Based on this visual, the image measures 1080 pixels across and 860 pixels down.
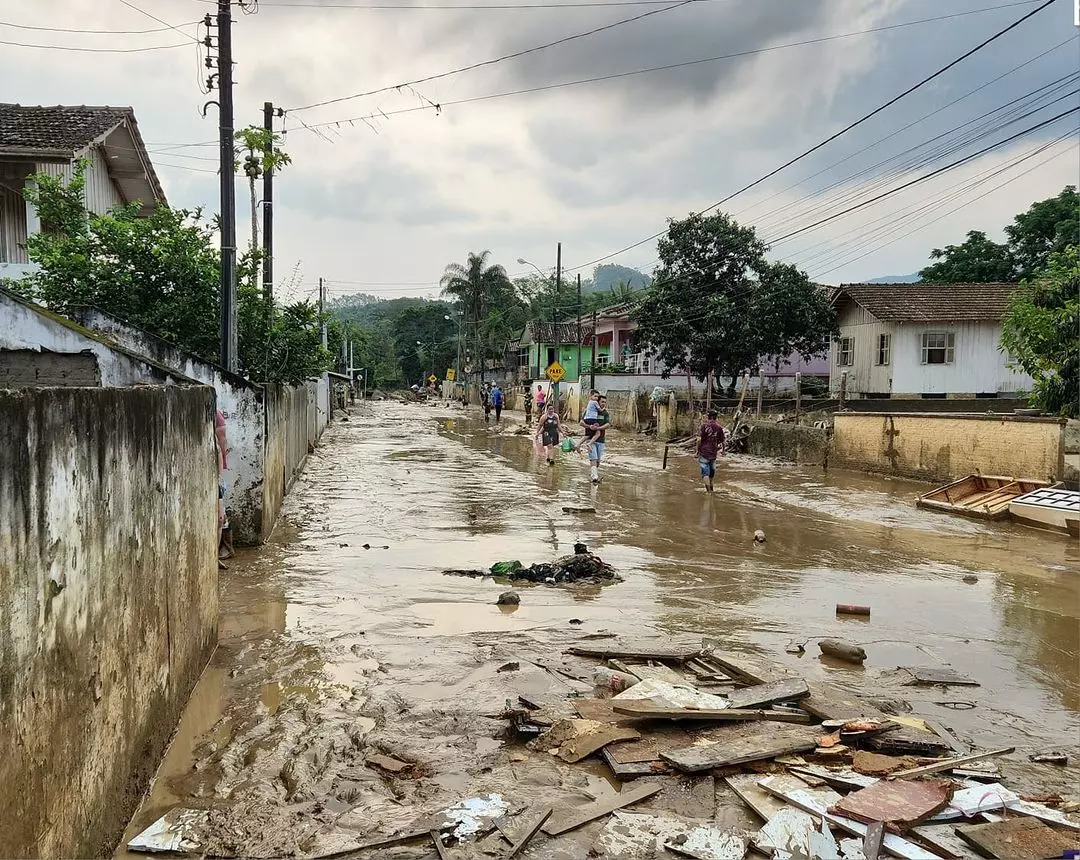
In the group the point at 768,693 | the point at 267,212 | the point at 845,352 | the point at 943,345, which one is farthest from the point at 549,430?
the point at 845,352

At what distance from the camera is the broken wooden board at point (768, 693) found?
5.35 metres

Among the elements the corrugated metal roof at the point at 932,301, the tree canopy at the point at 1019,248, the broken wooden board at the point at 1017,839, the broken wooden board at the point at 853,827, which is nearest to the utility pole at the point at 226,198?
the broken wooden board at the point at 853,827

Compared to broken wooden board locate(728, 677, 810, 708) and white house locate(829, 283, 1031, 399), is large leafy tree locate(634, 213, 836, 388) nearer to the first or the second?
white house locate(829, 283, 1031, 399)

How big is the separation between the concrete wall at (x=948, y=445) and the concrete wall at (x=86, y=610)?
15.5 metres

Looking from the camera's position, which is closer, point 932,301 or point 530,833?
point 530,833

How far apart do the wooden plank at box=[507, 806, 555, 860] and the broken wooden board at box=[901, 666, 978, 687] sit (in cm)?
349

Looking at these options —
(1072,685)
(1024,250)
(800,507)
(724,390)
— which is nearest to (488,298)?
(724,390)

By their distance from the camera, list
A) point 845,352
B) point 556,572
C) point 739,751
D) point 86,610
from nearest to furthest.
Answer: point 86,610, point 739,751, point 556,572, point 845,352

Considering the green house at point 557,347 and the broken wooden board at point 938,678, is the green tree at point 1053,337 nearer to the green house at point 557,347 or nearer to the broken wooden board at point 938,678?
the broken wooden board at point 938,678

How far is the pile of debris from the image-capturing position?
923cm

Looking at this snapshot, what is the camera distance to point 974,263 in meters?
40.6

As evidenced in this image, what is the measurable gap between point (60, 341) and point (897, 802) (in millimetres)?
8210

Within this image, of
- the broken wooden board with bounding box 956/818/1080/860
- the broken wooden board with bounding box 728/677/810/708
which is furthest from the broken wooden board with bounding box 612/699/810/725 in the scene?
the broken wooden board with bounding box 956/818/1080/860

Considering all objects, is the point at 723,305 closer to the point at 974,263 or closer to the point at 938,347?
the point at 938,347
